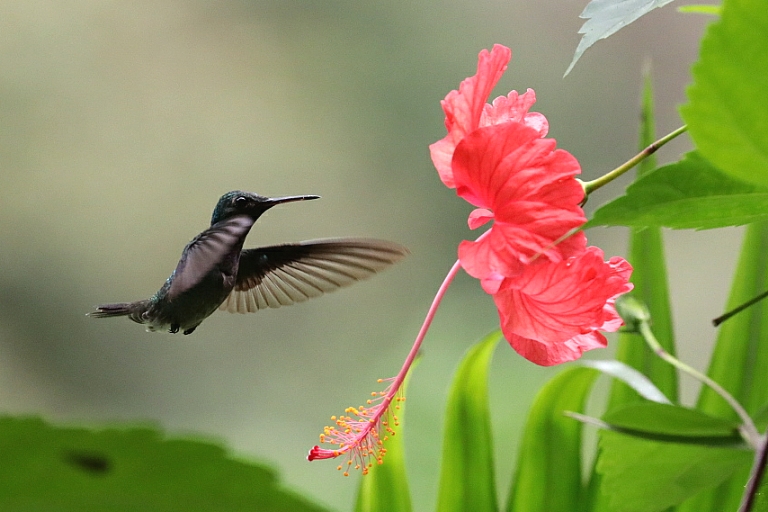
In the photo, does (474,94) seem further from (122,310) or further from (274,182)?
(274,182)

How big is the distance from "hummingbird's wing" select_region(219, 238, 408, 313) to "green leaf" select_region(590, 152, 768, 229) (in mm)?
325

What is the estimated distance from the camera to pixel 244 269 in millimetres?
750

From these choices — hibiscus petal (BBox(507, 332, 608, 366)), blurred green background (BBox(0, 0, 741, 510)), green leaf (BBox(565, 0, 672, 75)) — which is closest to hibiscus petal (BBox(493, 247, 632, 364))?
hibiscus petal (BBox(507, 332, 608, 366))

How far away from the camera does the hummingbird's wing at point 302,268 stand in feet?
2.04

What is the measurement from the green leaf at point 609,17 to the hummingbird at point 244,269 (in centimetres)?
28

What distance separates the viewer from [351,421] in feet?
1.42

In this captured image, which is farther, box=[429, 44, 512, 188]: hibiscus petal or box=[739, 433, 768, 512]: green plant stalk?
box=[429, 44, 512, 188]: hibiscus petal

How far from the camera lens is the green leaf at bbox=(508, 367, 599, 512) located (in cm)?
76

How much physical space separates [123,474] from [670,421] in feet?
0.76

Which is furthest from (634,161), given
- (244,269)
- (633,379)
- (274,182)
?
(274,182)

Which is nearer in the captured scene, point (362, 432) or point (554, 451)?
point (362, 432)

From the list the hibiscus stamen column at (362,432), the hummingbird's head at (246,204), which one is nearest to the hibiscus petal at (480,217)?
the hibiscus stamen column at (362,432)

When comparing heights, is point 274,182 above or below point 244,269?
above

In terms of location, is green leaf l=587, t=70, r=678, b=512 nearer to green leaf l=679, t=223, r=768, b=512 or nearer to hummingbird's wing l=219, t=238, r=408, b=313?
green leaf l=679, t=223, r=768, b=512
